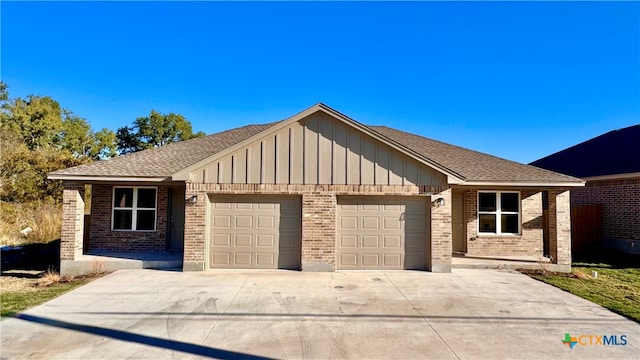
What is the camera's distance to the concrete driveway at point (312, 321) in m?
4.89

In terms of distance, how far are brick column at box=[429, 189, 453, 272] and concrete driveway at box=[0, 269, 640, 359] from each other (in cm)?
106

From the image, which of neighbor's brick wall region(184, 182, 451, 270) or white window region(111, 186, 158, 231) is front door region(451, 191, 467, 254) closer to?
neighbor's brick wall region(184, 182, 451, 270)

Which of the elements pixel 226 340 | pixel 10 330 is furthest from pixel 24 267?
pixel 226 340

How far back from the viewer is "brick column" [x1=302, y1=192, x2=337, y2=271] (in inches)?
389

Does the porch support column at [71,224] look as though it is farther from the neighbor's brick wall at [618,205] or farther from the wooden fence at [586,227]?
the neighbor's brick wall at [618,205]

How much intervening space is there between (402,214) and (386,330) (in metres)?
5.02

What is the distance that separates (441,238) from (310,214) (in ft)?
12.4

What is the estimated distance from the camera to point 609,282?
9438mm

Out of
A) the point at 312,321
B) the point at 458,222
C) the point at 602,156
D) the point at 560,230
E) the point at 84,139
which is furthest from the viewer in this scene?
the point at 84,139

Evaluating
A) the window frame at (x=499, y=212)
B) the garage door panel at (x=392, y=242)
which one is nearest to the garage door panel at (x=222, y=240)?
the garage door panel at (x=392, y=242)

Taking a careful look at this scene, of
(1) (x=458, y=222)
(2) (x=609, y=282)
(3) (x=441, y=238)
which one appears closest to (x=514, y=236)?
(1) (x=458, y=222)

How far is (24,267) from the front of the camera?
11141mm

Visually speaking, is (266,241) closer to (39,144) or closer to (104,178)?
(104,178)

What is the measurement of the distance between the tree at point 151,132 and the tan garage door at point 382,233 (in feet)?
105
